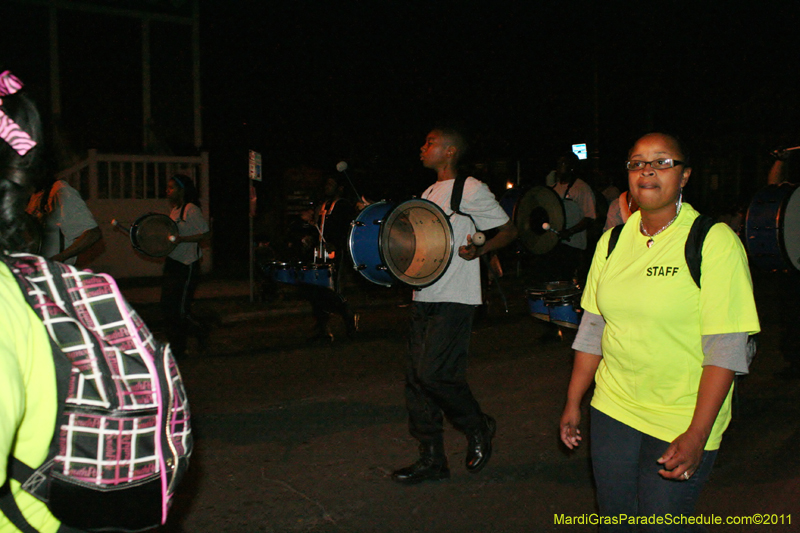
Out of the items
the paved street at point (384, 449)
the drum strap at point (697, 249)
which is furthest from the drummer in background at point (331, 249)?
the drum strap at point (697, 249)

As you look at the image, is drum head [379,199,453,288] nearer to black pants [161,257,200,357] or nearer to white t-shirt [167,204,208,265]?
white t-shirt [167,204,208,265]

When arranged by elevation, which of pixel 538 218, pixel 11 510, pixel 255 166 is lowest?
pixel 11 510

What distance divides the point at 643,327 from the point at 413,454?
2.69m

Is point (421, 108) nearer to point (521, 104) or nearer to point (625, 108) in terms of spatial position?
point (521, 104)

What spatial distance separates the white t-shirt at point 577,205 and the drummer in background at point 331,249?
2.54 m

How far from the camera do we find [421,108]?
20766 mm

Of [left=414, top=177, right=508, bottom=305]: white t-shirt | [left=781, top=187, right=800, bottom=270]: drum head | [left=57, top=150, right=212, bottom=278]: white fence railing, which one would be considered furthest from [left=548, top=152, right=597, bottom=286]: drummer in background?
[left=57, top=150, right=212, bottom=278]: white fence railing

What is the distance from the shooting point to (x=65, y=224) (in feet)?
19.1

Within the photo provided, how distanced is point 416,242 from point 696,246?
2431 mm

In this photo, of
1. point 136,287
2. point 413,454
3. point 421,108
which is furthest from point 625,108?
point 413,454

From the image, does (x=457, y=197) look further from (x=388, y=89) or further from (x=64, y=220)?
(x=388, y=89)

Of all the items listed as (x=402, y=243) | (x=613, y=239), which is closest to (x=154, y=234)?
(x=402, y=243)

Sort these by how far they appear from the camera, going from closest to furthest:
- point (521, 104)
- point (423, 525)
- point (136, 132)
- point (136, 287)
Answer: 1. point (423, 525)
2. point (136, 287)
3. point (136, 132)
4. point (521, 104)

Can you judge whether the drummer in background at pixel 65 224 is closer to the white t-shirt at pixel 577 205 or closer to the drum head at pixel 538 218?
the drum head at pixel 538 218
